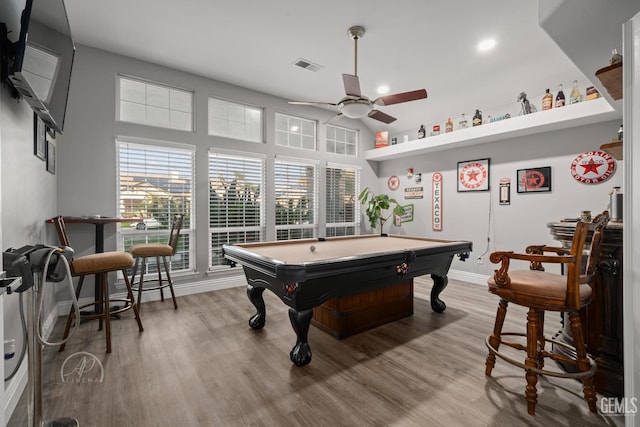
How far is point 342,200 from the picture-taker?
6.18 meters

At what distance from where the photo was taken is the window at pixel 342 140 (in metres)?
5.99

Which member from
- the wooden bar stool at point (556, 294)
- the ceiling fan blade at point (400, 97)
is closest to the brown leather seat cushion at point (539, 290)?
the wooden bar stool at point (556, 294)

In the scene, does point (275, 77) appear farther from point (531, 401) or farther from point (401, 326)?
point (531, 401)

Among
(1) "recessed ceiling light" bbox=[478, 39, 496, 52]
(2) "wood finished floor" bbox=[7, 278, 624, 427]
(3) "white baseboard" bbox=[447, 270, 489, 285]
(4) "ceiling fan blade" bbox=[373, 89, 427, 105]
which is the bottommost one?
(2) "wood finished floor" bbox=[7, 278, 624, 427]

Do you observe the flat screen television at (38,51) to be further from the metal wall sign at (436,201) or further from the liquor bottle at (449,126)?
the metal wall sign at (436,201)

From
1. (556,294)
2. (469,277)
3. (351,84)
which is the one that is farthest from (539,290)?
(469,277)

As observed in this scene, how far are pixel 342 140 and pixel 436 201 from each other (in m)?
2.25

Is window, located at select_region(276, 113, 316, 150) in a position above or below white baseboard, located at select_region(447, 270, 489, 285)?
above

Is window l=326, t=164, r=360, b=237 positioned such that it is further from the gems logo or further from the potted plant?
the gems logo

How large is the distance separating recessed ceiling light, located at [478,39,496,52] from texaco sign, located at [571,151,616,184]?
1893 mm

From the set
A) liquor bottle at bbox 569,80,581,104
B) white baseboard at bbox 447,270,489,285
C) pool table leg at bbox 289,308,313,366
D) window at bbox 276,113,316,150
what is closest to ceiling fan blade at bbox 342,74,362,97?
pool table leg at bbox 289,308,313,366

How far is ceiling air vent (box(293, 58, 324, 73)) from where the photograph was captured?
4.00 meters

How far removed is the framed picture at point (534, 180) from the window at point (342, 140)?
3.07 m

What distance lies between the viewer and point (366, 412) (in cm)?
175
